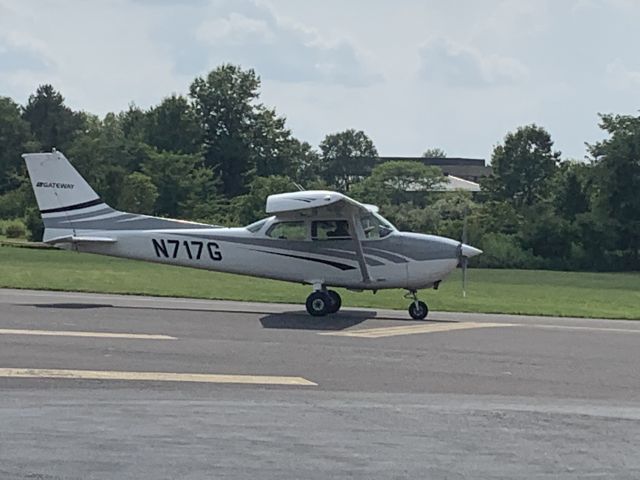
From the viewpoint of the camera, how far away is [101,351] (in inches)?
527

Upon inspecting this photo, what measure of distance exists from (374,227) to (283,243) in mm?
1729

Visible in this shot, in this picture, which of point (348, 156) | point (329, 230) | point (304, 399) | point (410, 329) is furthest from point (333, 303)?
point (348, 156)

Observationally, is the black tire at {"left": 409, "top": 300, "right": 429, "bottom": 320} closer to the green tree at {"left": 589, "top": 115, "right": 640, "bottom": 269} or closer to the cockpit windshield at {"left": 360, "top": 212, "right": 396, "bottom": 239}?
the cockpit windshield at {"left": 360, "top": 212, "right": 396, "bottom": 239}

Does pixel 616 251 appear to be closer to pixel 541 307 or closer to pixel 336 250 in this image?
pixel 541 307

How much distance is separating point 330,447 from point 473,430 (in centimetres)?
153

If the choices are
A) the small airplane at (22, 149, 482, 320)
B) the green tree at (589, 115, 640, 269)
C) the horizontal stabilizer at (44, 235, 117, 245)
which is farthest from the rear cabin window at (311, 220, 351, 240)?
the green tree at (589, 115, 640, 269)

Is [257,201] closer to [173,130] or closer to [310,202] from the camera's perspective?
[173,130]

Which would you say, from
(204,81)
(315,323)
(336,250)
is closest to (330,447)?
(315,323)

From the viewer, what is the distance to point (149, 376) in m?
11.7

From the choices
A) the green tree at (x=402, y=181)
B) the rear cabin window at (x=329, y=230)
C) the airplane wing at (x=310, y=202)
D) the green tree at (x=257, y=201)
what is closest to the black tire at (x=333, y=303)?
the rear cabin window at (x=329, y=230)

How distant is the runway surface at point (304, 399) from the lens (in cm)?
775

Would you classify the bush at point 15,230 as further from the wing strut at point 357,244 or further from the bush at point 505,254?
the wing strut at point 357,244

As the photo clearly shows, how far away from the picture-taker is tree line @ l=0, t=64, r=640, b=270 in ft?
235

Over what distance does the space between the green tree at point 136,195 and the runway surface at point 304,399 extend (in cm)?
5348
